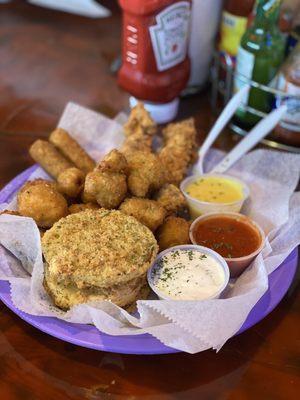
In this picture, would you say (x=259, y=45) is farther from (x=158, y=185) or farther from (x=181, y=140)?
(x=158, y=185)

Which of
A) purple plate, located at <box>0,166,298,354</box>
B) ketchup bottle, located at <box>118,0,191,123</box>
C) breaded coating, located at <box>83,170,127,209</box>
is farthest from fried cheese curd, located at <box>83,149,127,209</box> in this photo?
ketchup bottle, located at <box>118,0,191,123</box>

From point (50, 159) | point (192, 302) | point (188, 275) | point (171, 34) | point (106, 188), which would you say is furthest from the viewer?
point (171, 34)

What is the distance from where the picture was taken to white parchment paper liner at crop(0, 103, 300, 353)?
1.03 m

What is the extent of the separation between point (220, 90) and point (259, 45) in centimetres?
33

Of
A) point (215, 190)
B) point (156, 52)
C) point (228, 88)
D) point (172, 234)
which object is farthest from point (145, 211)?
point (228, 88)

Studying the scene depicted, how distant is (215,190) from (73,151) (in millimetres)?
439

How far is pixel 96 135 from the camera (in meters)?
1.71

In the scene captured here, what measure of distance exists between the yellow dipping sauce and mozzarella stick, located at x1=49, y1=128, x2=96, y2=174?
1.00 ft

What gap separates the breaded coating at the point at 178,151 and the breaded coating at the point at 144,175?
11 cm

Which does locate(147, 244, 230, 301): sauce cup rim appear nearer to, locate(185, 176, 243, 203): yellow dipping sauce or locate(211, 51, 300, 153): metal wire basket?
locate(185, 176, 243, 203): yellow dipping sauce

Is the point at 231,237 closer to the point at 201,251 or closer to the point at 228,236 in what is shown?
the point at 228,236

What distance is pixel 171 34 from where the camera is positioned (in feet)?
5.77

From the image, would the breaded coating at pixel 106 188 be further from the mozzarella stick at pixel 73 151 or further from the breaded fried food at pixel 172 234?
the mozzarella stick at pixel 73 151

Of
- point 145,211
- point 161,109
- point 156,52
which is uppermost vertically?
point 156,52
